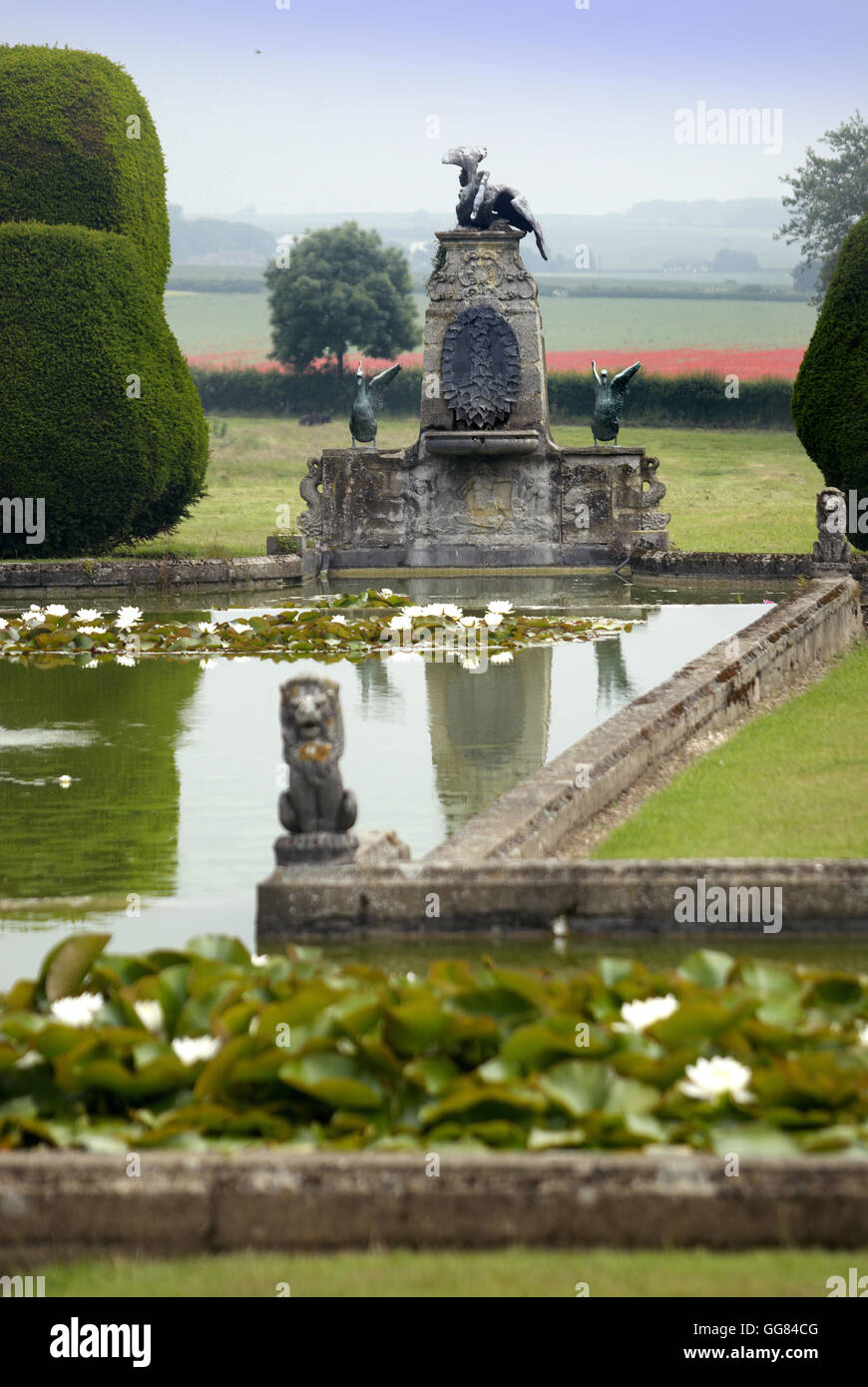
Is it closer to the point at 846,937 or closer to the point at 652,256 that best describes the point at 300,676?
the point at 846,937

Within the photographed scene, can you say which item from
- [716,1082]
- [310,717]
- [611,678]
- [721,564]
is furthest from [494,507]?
[716,1082]

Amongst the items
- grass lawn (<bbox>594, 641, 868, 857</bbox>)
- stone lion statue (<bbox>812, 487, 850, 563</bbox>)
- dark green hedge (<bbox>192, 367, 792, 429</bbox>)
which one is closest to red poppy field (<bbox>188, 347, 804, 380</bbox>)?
dark green hedge (<bbox>192, 367, 792, 429</bbox>)

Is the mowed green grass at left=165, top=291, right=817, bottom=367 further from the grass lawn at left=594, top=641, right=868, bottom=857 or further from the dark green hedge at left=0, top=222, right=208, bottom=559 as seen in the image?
the grass lawn at left=594, top=641, right=868, bottom=857

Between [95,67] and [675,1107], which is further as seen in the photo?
[95,67]

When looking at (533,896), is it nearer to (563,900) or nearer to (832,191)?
(563,900)

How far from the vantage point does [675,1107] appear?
4473 mm

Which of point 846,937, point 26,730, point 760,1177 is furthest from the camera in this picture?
point 26,730

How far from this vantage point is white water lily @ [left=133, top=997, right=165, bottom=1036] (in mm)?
5098

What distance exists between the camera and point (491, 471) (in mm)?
24172

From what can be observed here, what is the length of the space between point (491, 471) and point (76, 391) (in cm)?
542
